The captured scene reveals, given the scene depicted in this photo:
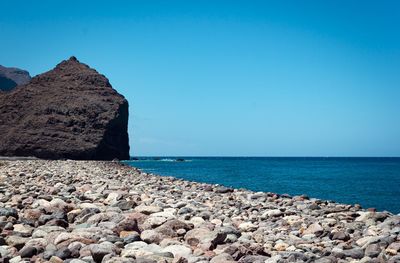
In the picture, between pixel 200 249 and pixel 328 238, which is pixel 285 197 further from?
pixel 200 249

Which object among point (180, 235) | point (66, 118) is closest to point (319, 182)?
point (180, 235)

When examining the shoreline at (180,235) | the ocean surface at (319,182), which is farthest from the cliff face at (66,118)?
Answer: the shoreline at (180,235)

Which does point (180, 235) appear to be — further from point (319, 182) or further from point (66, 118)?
point (66, 118)

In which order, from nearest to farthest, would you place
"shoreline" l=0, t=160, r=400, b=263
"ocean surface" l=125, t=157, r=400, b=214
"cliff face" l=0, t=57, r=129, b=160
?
"shoreline" l=0, t=160, r=400, b=263 → "ocean surface" l=125, t=157, r=400, b=214 → "cliff face" l=0, t=57, r=129, b=160

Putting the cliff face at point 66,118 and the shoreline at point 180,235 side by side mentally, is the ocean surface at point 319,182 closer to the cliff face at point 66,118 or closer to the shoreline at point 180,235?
the shoreline at point 180,235

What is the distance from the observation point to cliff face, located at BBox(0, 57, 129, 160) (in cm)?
7894

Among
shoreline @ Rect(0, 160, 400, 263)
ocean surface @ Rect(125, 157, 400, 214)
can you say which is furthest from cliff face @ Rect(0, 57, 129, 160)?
shoreline @ Rect(0, 160, 400, 263)

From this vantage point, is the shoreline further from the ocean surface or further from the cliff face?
the cliff face

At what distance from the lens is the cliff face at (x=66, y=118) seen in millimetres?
78938

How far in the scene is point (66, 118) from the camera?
86438mm

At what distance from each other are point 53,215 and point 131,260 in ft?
9.39

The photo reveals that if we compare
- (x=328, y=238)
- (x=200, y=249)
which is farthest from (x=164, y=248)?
(x=328, y=238)

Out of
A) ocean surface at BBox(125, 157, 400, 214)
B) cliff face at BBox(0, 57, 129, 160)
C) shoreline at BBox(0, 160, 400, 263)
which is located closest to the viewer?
shoreline at BBox(0, 160, 400, 263)

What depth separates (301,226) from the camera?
8.45 metres
